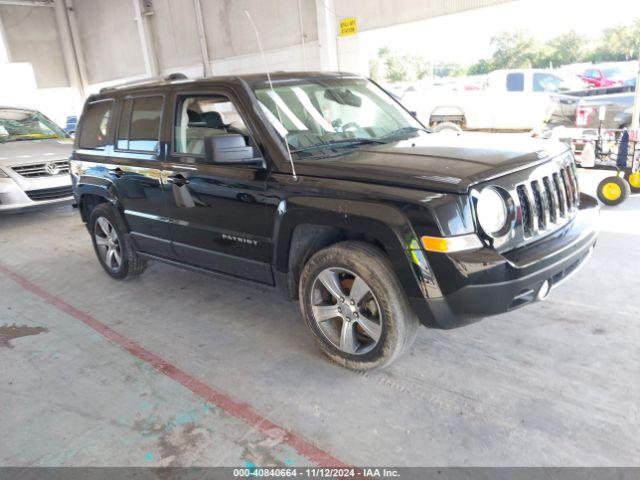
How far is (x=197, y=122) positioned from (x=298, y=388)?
6.73ft

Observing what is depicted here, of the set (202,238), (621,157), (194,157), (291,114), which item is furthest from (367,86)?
(621,157)

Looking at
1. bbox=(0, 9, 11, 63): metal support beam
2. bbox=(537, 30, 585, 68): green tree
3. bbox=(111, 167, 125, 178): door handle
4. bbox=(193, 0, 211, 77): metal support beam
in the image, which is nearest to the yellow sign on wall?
bbox=(193, 0, 211, 77): metal support beam

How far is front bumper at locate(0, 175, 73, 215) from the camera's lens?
725cm

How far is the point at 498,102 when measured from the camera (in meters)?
11.7

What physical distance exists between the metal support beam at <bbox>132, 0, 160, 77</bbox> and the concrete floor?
14.0m

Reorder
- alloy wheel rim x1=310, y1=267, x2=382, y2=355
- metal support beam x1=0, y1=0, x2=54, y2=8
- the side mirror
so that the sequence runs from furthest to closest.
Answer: metal support beam x1=0, y1=0, x2=54, y2=8 → the side mirror → alloy wheel rim x1=310, y1=267, x2=382, y2=355

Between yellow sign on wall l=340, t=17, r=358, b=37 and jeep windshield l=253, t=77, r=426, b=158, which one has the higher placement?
yellow sign on wall l=340, t=17, r=358, b=37

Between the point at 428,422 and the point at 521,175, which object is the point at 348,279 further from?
the point at 521,175

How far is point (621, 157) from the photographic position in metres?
6.32

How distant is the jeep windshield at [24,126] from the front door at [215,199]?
6.06m

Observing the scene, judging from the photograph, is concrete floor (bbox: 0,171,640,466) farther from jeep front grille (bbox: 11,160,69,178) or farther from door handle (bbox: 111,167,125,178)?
jeep front grille (bbox: 11,160,69,178)

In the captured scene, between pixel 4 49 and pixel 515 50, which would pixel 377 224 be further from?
pixel 4 49

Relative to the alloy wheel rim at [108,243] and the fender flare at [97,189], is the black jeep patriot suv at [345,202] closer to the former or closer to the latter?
the fender flare at [97,189]

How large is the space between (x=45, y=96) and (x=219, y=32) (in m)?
11.7
